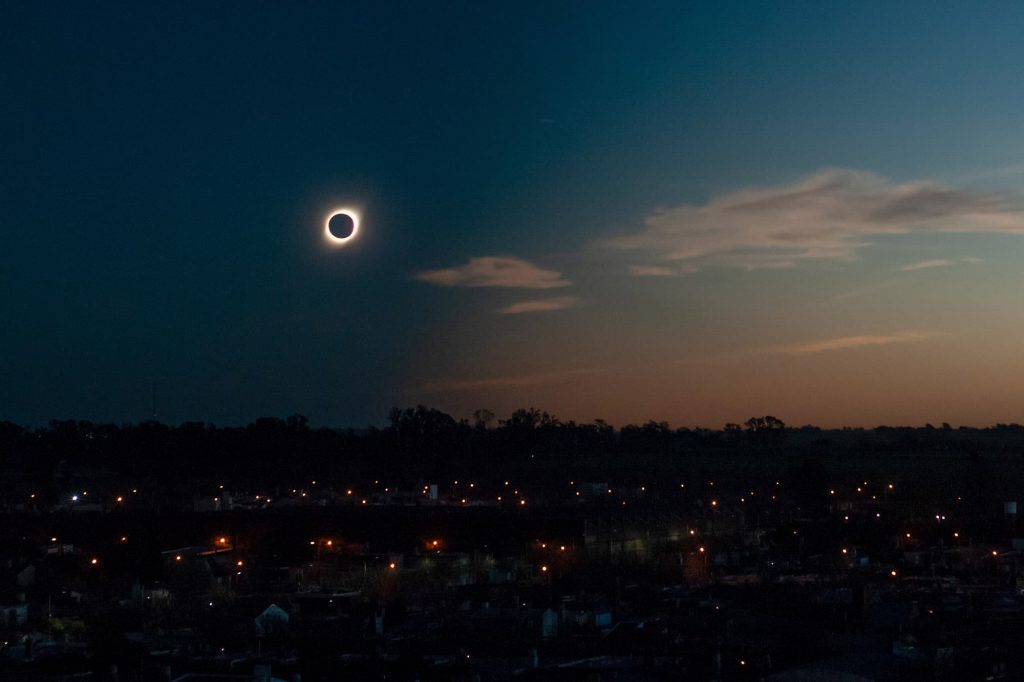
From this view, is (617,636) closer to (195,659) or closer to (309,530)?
(195,659)

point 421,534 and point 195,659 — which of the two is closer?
point 195,659

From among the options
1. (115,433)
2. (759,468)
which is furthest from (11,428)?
(759,468)

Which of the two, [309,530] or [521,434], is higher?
[521,434]

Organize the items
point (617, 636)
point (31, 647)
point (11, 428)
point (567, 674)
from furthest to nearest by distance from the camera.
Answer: point (11, 428) → point (617, 636) → point (31, 647) → point (567, 674)

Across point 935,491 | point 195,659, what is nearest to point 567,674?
point 195,659

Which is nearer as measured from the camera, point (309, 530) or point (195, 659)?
point (195, 659)

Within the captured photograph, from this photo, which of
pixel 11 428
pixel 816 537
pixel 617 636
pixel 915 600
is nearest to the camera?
pixel 617 636

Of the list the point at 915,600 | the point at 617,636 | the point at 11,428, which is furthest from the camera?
the point at 11,428

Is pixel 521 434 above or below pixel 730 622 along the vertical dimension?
above

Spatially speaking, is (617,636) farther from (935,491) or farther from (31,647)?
(935,491)
